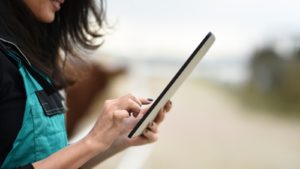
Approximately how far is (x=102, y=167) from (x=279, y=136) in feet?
16.6

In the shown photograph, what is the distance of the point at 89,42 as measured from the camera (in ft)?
5.11

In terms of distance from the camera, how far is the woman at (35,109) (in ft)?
3.31

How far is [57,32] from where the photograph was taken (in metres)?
1.44

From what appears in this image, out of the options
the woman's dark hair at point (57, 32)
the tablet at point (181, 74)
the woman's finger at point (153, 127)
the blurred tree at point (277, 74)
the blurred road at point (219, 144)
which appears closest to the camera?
the tablet at point (181, 74)

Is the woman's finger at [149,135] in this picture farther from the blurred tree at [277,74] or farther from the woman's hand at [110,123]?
the blurred tree at [277,74]

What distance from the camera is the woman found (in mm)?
1008

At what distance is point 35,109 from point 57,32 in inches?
17.8

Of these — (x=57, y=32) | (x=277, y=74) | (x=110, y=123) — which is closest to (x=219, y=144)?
(x=57, y=32)

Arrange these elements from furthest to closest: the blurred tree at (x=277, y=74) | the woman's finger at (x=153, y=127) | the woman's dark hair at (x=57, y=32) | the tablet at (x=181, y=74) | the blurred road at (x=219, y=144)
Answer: the blurred tree at (x=277, y=74), the blurred road at (x=219, y=144), the woman's finger at (x=153, y=127), the woman's dark hair at (x=57, y=32), the tablet at (x=181, y=74)

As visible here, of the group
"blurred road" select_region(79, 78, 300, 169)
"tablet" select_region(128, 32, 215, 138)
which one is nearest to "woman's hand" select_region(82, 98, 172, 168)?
"tablet" select_region(128, 32, 215, 138)

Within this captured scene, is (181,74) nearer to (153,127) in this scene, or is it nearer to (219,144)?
(153,127)

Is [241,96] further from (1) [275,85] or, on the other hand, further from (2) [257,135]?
(2) [257,135]

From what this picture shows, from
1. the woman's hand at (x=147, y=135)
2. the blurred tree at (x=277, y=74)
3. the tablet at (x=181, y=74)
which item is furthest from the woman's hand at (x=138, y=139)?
the blurred tree at (x=277, y=74)

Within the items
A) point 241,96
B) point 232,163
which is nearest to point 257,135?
point 232,163
